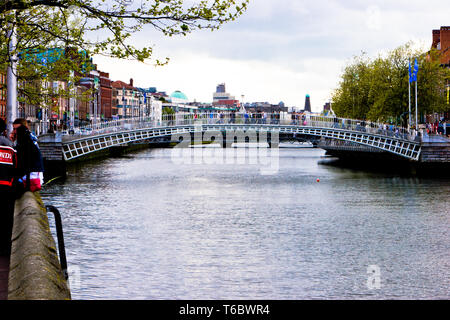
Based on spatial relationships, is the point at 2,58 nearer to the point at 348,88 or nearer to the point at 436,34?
the point at 348,88

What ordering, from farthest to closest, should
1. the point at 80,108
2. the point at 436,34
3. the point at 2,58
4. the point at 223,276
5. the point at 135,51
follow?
the point at 80,108 < the point at 436,34 < the point at 2,58 < the point at 223,276 < the point at 135,51

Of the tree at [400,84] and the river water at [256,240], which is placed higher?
the tree at [400,84]

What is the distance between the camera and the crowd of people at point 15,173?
7844 mm

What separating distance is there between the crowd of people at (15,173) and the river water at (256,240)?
3492 mm

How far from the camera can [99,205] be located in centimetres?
2731

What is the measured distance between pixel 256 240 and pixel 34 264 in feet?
43.7

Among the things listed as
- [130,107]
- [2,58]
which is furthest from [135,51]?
[130,107]

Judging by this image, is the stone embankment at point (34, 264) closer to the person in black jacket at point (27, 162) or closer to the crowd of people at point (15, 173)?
the crowd of people at point (15, 173)

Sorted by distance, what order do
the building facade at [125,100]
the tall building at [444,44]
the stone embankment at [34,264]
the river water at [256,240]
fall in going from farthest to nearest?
the building facade at [125,100] → the tall building at [444,44] → the river water at [256,240] → the stone embankment at [34,264]

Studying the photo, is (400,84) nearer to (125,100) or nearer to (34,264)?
(34,264)

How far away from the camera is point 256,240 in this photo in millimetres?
18578

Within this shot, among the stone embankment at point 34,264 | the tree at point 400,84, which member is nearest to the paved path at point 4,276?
the stone embankment at point 34,264
